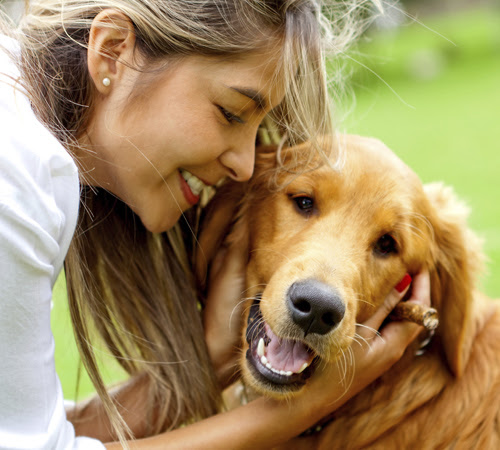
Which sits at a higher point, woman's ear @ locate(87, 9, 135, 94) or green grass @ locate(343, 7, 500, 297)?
woman's ear @ locate(87, 9, 135, 94)

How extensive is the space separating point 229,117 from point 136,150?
37 cm

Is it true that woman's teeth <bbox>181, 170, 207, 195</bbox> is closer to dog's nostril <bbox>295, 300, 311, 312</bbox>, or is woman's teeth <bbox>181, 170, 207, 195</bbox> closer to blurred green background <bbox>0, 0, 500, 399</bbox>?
dog's nostril <bbox>295, 300, 311, 312</bbox>

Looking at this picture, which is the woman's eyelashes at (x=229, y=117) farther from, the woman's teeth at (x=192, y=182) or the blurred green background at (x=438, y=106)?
the blurred green background at (x=438, y=106)

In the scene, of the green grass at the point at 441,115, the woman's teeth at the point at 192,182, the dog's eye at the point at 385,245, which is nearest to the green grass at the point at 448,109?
the green grass at the point at 441,115

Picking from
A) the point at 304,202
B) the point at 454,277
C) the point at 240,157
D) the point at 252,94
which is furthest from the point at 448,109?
the point at 252,94

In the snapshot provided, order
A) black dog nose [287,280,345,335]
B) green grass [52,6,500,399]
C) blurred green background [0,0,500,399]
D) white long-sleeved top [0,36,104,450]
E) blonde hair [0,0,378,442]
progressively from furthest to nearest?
green grass [52,6,500,399] < blurred green background [0,0,500,399] < blonde hair [0,0,378,442] < black dog nose [287,280,345,335] < white long-sleeved top [0,36,104,450]

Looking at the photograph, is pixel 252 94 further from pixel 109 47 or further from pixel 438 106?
pixel 438 106

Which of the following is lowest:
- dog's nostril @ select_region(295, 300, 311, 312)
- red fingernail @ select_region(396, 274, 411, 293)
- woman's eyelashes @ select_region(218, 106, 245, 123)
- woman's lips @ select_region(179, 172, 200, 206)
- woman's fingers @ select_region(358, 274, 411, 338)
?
woman's fingers @ select_region(358, 274, 411, 338)

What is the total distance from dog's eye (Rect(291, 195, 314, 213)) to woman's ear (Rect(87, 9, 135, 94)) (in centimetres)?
86

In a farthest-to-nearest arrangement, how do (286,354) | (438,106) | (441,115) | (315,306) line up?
(438,106) < (441,115) < (286,354) < (315,306)

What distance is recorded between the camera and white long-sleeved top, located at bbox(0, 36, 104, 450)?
1986mm

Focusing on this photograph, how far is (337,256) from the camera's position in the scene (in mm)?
2557

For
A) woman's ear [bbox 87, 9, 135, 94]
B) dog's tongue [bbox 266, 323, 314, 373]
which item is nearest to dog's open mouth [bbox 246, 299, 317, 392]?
Answer: dog's tongue [bbox 266, 323, 314, 373]

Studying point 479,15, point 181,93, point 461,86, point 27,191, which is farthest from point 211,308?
point 479,15
